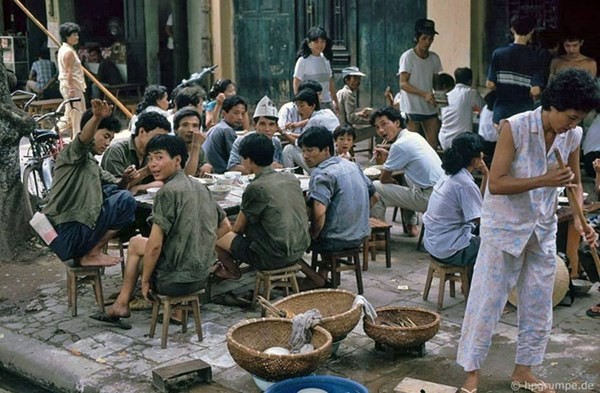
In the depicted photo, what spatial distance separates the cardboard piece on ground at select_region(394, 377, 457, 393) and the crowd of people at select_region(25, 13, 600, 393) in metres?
0.16

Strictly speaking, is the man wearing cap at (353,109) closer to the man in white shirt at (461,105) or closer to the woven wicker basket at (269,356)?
the man in white shirt at (461,105)

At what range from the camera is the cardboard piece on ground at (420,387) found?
18.9 feet

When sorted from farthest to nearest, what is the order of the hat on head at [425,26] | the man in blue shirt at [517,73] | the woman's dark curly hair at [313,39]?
1. the woman's dark curly hair at [313,39]
2. the hat on head at [425,26]
3. the man in blue shirt at [517,73]

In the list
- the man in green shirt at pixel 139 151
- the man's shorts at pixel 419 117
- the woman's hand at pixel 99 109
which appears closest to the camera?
the woman's hand at pixel 99 109

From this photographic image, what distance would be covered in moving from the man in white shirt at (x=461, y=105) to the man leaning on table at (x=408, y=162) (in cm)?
222

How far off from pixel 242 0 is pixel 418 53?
214 inches

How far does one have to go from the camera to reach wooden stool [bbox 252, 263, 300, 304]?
7371 mm

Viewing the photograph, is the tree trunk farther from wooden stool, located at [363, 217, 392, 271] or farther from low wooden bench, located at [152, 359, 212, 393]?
low wooden bench, located at [152, 359, 212, 393]

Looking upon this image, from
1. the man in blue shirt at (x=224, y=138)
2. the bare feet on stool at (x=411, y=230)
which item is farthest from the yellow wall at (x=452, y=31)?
the man in blue shirt at (x=224, y=138)

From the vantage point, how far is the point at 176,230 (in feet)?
22.1

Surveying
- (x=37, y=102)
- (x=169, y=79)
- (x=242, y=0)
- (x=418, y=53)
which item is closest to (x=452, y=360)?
(x=418, y=53)

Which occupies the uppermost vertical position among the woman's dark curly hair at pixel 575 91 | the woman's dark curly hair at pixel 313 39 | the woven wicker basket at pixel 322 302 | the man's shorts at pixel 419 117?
the woman's dark curly hair at pixel 313 39

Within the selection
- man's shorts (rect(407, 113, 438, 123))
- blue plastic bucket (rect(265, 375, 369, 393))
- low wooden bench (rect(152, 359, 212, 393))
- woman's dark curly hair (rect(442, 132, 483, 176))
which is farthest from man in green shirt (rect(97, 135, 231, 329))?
man's shorts (rect(407, 113, 438, 123))

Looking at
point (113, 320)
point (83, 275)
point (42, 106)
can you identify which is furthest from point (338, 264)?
point (42, 106)
